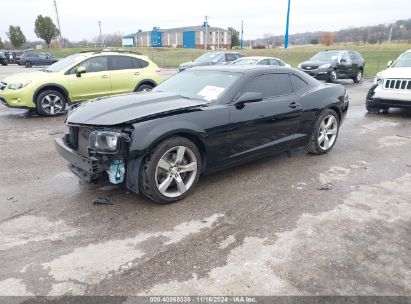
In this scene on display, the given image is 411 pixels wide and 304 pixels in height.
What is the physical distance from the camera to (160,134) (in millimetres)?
3705

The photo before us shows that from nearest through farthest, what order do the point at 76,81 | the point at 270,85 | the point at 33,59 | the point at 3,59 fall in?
the point at 270,85 < the point at 76,81 < the point at 33,59 < the point at 3,59

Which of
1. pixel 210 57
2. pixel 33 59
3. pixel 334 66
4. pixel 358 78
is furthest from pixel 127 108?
pixel 33 59

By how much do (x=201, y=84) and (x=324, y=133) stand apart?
7.95ft

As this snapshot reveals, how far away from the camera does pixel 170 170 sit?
393 centimetres

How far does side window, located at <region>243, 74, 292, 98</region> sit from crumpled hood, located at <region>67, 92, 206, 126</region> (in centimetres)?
85

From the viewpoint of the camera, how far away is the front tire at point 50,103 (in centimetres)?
886

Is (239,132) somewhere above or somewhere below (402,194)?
above

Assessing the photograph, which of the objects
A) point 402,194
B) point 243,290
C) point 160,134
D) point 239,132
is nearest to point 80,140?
point 160,134

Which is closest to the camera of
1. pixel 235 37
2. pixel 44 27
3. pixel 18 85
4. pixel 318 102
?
pixel 318 102

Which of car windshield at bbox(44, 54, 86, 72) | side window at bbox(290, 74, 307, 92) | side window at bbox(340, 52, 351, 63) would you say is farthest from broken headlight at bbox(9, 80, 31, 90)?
side window at bbox(340, 52, 351, 63)

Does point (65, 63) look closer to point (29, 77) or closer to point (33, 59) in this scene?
point (29, 77)

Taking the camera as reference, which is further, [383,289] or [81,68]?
[81,68]

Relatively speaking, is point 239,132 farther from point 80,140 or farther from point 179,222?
point 80,140

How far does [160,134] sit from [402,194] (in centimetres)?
314
